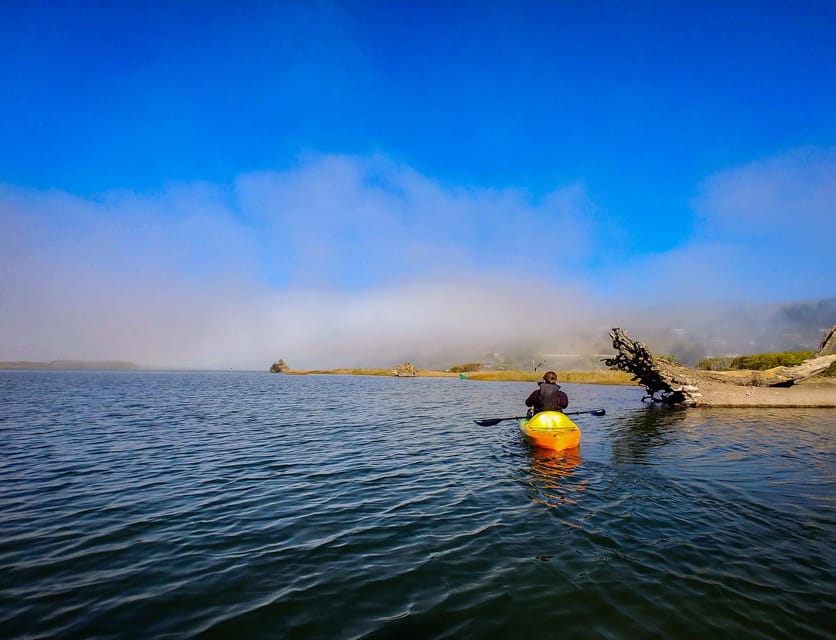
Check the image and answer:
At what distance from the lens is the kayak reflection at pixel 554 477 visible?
10977 millimetres

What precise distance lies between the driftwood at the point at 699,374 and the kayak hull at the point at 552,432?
21.9 m

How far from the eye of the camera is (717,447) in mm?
18188

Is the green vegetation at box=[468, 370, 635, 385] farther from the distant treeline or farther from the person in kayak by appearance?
the person in kayak

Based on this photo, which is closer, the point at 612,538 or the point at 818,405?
the point at 612,538

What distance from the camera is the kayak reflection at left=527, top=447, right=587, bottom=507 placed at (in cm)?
1098

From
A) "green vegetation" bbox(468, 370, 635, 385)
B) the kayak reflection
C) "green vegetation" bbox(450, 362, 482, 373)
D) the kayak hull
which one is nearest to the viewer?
the kayak reflection

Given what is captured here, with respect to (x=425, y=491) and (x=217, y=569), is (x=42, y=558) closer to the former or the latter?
(x=217, y=569)

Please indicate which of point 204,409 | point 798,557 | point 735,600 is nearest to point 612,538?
point 735,600

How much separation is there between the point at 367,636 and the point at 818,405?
4596 cm

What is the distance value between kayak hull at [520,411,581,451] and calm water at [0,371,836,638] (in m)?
0.76

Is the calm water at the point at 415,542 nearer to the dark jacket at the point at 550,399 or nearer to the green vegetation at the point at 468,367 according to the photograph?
the dark jacket at the point at 550,399

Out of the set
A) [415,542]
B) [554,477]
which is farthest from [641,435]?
[415,542]

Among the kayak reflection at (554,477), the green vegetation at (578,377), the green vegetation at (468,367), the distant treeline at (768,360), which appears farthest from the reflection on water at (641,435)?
the green vegetation at (468,367)

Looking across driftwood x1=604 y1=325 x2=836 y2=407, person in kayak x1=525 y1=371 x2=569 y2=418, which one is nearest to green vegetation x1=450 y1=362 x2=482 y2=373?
driftwood x1=604 y1=325 x2=836 y2=407
